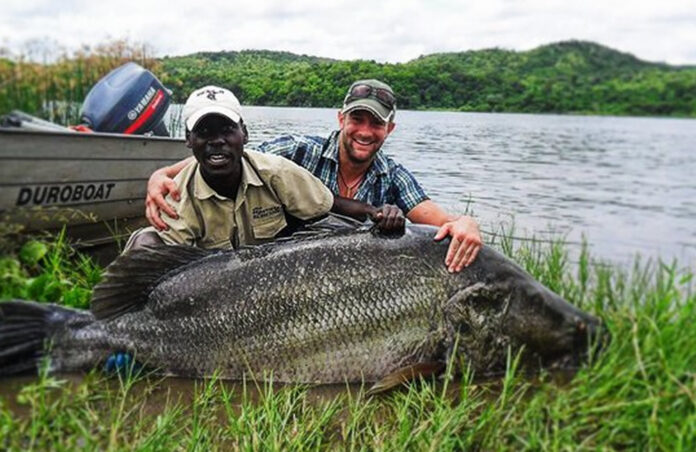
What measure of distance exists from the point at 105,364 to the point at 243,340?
72cm

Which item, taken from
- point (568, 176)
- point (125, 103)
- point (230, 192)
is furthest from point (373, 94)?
point (568, 176)

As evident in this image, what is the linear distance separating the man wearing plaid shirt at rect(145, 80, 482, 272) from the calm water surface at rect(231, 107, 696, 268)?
32 cm

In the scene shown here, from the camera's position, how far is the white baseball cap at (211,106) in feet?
13.3

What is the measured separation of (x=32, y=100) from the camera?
19.7ft

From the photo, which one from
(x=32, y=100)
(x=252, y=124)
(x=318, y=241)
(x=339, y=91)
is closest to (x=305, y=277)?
(x=318, y=241)

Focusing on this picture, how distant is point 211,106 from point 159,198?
26.5 inches

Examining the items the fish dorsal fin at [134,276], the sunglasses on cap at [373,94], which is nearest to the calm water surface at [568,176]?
the sunglasses on cap at [373,94]

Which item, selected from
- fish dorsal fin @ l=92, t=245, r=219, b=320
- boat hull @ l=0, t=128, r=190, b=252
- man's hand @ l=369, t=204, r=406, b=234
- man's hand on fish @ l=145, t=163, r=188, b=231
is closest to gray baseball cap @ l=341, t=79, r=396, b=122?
man's hand @ l=369, t=204, r=406, b=234

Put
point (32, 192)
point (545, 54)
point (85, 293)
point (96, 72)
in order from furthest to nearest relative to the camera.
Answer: point (96, 72) → point (32, 192) → point (545, 54) → point (85, 293)

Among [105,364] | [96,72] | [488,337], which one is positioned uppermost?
[96,72]

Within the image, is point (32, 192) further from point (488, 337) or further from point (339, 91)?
point (488, 337)

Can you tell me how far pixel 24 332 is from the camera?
3398 mm

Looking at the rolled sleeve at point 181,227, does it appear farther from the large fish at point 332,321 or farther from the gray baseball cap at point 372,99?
the gray baseball cap at point 372,99

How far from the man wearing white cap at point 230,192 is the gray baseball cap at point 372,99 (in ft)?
2.42
